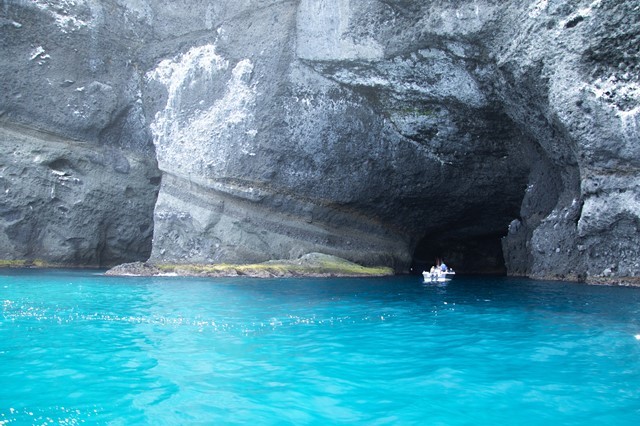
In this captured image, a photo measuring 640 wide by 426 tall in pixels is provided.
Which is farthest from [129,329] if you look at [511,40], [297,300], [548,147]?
[548,147]

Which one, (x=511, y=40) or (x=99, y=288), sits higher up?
(x=511, y=40)

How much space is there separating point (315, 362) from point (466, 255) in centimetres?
3612

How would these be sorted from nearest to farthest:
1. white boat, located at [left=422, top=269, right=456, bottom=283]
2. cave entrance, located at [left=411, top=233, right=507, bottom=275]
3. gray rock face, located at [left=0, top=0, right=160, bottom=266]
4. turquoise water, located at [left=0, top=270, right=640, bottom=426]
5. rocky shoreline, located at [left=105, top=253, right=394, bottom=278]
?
turquoise water, located at [left=0, top=270, right=640, bottom=426] → rocky shoreline, located at [left=105, top=253, right=394, bottom=278] → white boat, located at [left=422, top=269, right=456, bottom=283] → gray rock face, located at [left=0, top=0, right=160, bottom=266] → cave entrance, located at [left=411, top=233, right=507, bottom=275]

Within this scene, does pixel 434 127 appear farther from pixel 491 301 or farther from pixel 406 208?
pixel 491 301

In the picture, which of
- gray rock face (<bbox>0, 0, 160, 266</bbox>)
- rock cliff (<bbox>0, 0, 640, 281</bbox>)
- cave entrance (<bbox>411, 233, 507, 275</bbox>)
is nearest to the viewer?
rock cliff (<bbox>0, 0, 640, 281</bbox>)

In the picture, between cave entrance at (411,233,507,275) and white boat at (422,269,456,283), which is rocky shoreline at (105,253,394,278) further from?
cave entrance at (411,233,507,275)

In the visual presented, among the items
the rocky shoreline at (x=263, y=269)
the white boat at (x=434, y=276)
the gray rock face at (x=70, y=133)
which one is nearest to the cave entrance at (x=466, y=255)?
the white boat at (x=434, y=276)

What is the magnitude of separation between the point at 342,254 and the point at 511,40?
13.3 meters

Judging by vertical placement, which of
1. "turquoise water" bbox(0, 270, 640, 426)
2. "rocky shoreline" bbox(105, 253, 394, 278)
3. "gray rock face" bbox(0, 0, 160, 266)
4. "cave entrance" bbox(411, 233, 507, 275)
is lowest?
"turquoise water" bbox(0, 270, 640, 426)

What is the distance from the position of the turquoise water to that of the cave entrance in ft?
83.2

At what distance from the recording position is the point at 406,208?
97.5 ft

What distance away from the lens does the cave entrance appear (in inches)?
1555

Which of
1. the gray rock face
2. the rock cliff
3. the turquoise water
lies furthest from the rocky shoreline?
the turquoise water

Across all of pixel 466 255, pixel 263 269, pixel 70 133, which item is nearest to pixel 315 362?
pixel 263 269
